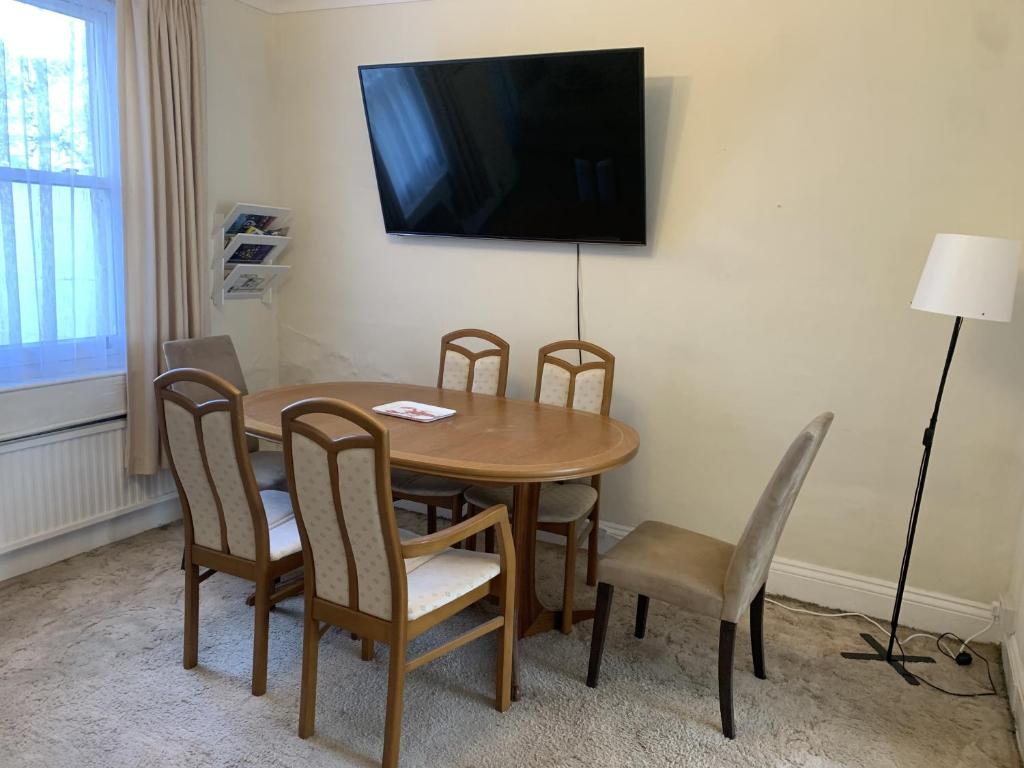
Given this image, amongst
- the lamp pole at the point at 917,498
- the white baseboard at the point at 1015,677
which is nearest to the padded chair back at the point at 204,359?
the lamp pole at the point at 917,498

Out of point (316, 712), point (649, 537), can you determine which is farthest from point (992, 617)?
point (316, 712)

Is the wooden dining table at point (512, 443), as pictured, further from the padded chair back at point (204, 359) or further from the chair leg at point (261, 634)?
the chair leg at point (261, 634)

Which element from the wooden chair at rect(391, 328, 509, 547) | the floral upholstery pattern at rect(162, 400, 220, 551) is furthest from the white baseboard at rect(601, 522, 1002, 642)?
the floral upholstery pattern at rect(162, 400, 220, 551)

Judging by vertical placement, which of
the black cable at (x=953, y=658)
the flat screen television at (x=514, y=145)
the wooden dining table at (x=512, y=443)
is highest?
the flat screen television at (x=514, y=145)

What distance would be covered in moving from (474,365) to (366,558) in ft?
5.41

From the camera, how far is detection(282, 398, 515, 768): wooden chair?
1.93 m

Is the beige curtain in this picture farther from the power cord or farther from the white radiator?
the power cord

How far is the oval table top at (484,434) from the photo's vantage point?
233cm

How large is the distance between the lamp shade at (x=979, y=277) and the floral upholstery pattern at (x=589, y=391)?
4.30ft

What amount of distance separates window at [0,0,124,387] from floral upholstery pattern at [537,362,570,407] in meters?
1.93

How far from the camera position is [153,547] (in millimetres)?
3539

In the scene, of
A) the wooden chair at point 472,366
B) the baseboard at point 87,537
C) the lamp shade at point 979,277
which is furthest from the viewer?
the wooden chair at point 472,366

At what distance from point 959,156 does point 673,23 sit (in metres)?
1.26

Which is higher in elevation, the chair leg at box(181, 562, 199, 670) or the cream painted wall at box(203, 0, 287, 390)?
the cream painted wall at box(203, 0, 287, 390)
